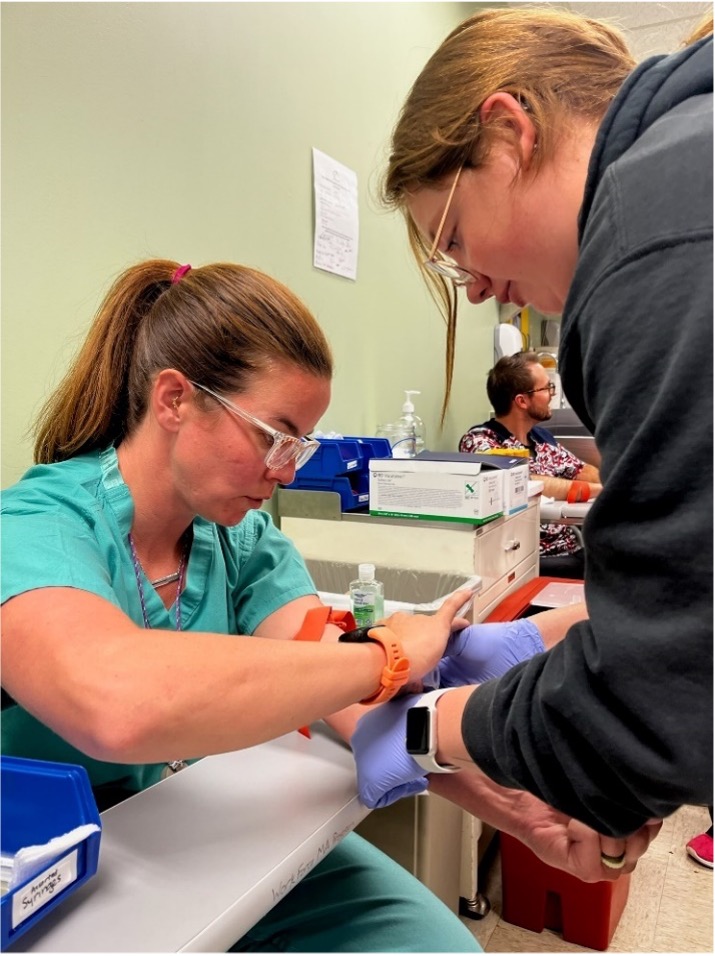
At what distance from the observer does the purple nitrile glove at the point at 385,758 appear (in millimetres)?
896

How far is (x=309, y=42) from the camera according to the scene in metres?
2.02

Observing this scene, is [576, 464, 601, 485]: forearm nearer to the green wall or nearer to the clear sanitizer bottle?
the green wall

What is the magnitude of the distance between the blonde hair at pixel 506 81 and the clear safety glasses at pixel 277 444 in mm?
411

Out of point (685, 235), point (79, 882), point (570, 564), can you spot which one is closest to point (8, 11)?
point (685, 235)

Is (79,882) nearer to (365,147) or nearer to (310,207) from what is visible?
(310,207)

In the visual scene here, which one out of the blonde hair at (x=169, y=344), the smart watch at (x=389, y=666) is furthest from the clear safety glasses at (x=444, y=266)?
the smart watch at (x=389, y=666)

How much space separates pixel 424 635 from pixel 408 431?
1.58 m

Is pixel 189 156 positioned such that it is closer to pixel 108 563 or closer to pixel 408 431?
pixel 108 563

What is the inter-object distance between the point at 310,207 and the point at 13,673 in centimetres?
174

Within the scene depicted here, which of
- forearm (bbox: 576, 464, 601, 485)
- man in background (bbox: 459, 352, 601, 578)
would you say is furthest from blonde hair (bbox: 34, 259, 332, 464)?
forearm (bbox: 576, 464, 601, 485)

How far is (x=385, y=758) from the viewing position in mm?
914

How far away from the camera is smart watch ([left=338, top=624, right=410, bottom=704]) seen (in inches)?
36.7

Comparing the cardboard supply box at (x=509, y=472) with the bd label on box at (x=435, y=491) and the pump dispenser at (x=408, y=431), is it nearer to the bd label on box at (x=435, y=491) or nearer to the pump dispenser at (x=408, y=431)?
the bd label on box at (x=435, y=491)

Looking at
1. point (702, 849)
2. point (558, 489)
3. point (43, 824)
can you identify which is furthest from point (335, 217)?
point (702, 849)
